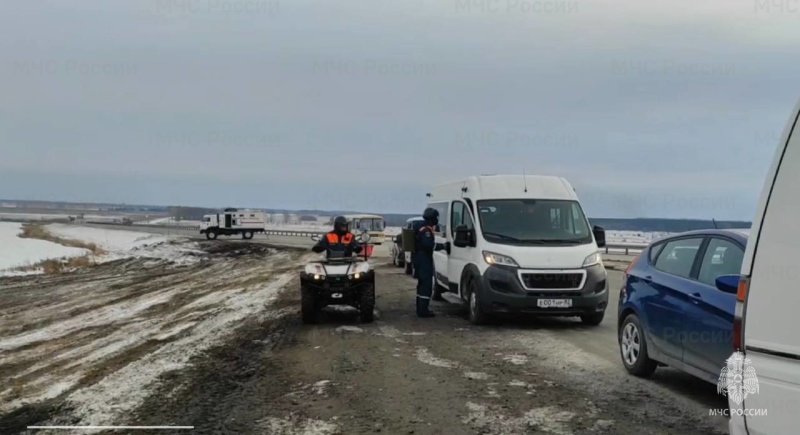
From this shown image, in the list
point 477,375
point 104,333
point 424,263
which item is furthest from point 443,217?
point 477,375

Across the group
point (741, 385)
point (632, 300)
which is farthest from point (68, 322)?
point (741, 385)

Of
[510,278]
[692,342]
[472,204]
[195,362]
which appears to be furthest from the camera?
[472,204]

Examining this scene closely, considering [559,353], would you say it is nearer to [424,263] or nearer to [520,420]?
[520,420]

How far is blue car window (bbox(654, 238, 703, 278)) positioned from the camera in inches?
265

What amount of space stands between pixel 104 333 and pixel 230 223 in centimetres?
5292

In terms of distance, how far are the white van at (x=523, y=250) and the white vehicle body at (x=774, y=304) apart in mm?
7457

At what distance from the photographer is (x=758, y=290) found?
3.35 metres

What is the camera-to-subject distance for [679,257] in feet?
23.0

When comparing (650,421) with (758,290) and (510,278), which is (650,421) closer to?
(758,290)

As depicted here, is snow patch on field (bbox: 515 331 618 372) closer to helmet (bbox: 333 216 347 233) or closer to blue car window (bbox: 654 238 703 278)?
blue car window (bbox: 654 238 703 278)

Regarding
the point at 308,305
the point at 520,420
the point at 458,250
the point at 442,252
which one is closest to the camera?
the point at 520,420

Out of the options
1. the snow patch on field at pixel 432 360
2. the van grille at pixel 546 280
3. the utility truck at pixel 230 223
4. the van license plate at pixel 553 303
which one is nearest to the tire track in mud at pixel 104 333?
the snow patch on field at pixel 432 360

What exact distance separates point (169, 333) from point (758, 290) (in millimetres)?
9247

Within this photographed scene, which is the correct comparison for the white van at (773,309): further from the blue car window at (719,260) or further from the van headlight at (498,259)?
the van headlight at (498,259)
